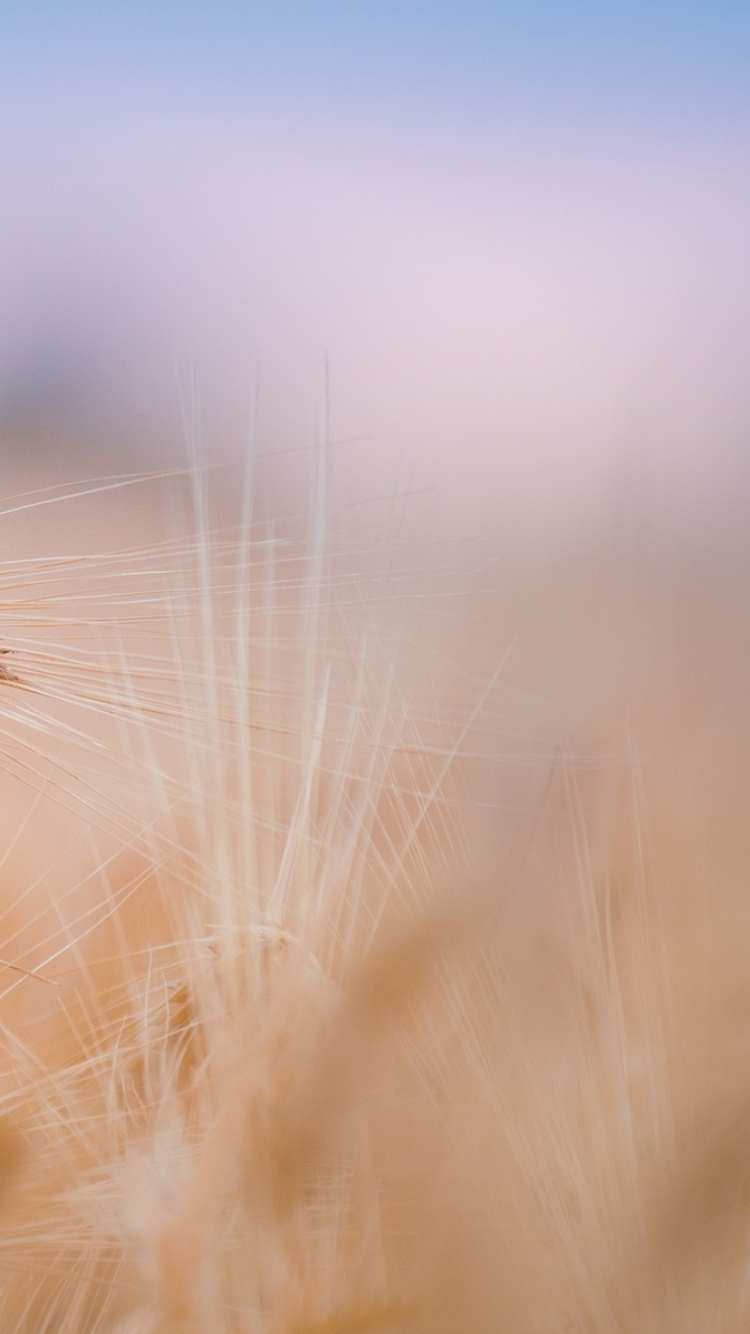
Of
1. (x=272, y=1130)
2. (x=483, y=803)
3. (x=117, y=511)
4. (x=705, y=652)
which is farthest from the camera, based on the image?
(x=117, y=511)

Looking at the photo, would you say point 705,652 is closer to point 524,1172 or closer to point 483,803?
point 483,803

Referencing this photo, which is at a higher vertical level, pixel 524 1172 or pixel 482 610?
pixel 482 610

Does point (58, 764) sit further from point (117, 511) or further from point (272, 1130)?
point (117, 511)

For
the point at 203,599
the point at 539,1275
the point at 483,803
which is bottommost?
the point at 539,1275

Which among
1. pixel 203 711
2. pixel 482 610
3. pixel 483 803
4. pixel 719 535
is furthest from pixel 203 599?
pixel 719 535

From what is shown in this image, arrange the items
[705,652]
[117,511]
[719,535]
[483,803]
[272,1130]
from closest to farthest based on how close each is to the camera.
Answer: [272,1130] < [483,803] < [705,652] < [719,535] < [117,511]

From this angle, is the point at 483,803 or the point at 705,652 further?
→ the point at 705,652
